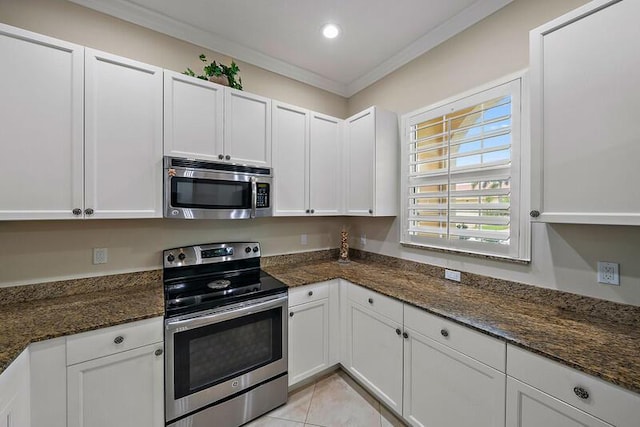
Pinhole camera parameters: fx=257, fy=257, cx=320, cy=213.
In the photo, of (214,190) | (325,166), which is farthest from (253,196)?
(325,166)

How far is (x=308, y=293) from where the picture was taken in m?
2.05

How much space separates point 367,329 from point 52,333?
5.96 feet

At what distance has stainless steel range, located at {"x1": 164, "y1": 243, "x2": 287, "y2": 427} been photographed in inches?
59.1

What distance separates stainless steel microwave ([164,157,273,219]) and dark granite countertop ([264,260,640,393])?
0.67 m

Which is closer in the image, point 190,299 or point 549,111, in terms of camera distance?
point 549,111

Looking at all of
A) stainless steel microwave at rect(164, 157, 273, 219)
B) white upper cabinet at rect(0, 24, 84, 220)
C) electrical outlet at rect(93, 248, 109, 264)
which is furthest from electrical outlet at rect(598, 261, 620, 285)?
electrical outlet at rect(93, 248, 109, 264)

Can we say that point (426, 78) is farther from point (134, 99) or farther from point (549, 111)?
point (134, 99)

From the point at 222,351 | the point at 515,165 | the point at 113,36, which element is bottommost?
the point at 222,351

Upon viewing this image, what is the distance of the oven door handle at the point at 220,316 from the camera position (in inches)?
58.2

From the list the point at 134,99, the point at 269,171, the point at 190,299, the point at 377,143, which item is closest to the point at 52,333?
the point at 190,299

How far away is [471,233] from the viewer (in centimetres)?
188

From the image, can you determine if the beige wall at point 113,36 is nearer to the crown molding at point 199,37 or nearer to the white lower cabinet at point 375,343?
the crown molding at point 199,37

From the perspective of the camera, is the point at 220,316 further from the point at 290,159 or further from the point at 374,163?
the point at 374,163

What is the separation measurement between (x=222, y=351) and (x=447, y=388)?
135 cm
